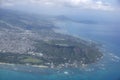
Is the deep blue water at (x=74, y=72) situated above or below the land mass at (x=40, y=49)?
below

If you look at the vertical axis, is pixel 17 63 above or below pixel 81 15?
below

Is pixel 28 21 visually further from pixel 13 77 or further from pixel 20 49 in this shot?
pixel 13 77

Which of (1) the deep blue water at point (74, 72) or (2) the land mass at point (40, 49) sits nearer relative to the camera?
(1) the deep blue water at point (74, 72)

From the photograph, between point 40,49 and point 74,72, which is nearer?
point 74,72

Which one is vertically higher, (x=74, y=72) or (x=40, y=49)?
(x=40, y=49)

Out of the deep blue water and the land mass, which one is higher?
the land mass

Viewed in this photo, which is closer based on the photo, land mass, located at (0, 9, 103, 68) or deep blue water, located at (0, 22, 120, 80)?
deep blue water, located at (0, 22, 120, 80)

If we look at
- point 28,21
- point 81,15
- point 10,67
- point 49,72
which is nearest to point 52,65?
point 49,72

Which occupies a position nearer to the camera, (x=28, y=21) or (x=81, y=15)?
(x=28, y=21)
